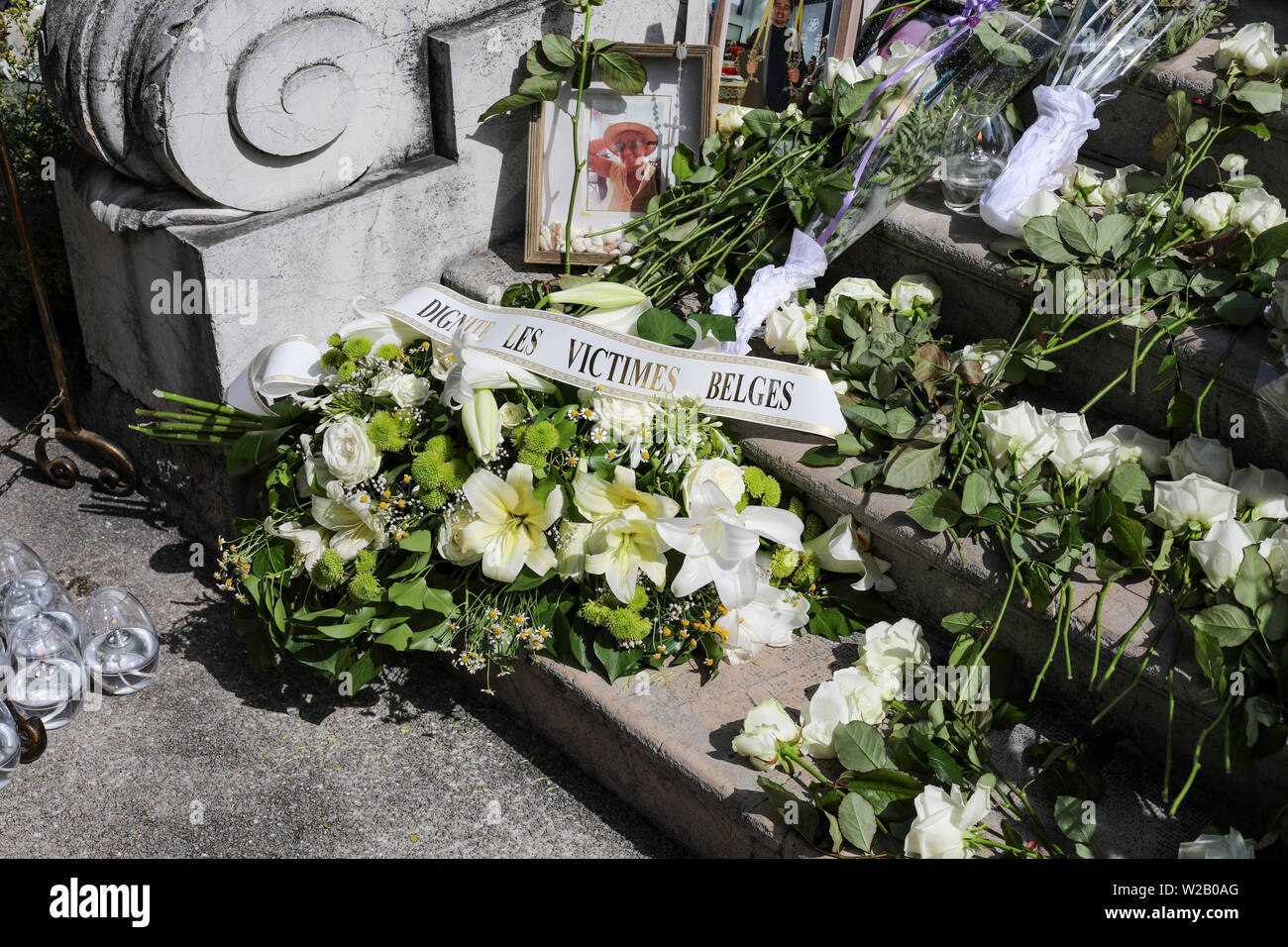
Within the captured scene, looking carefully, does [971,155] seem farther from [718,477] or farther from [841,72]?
[718,477]

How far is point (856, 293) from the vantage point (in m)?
2.91

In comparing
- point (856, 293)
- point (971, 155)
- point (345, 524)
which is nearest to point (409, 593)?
point (345, 524)

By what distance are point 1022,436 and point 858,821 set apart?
2.84 feet

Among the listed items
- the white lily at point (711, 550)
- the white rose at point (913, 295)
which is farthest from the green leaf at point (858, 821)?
the white rose at point (913, 295)

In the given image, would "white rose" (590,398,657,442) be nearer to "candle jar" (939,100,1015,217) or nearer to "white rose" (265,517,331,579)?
"white rose" (265,517,331,579)

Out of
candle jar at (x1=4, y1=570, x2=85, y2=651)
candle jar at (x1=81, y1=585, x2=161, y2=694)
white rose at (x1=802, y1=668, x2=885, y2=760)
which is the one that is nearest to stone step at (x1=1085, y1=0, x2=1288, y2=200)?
white rose at (x1=802, y1=668, x2=885, y2=760)

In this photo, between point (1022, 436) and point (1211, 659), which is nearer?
point (1211, 659)

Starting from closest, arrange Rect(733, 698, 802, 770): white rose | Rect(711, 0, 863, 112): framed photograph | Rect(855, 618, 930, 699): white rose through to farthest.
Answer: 1. Rect(733, 698, 802, 770): white rose
2. Rect(855, 618, 930, 699): white rose
3. Rect(711, 0, 863, 112): framed photograph

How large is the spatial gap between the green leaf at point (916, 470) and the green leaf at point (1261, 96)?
120 centimetres

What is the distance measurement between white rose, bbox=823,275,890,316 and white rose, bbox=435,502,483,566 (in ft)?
3.37

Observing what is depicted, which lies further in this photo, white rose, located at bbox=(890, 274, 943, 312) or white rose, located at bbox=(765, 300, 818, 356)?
white rose, located at bbox=(890, 274, 943, 312)

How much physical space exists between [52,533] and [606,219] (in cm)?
182

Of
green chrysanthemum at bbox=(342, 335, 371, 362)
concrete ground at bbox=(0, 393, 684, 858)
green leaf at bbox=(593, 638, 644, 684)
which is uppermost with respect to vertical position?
green chrysanthemum at bbox=(342, 335, 371, 362)

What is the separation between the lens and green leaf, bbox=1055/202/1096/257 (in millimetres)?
2654
